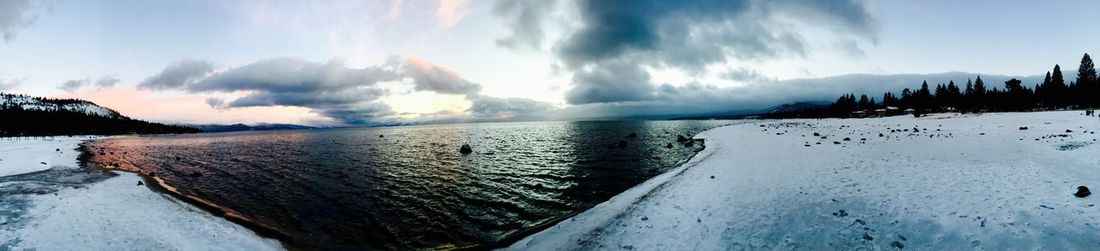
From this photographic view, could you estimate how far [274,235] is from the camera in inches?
682

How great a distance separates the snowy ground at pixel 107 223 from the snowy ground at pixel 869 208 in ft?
38.7

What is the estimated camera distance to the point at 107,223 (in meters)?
16.2

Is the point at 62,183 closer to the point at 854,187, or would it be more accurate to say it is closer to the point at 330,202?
the point at 330,202

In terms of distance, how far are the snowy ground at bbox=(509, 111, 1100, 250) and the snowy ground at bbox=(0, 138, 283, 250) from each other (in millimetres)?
11800

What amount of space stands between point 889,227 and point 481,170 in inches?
1086

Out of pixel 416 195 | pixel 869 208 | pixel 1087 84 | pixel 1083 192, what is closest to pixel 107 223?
pixel 416 195

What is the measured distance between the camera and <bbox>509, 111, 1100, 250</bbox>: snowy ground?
11.5 metres

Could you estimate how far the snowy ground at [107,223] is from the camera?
13.9 metres

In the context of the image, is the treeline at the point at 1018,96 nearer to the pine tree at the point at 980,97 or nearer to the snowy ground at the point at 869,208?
the pine tree at the point at 980,97

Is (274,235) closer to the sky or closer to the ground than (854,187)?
closer to the ground

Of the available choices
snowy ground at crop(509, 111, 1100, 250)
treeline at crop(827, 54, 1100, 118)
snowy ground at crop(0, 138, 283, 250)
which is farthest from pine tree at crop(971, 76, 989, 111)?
snowy ground at crop(0, 138, 283, 250)

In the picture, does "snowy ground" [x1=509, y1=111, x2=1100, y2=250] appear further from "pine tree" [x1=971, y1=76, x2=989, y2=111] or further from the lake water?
"pine tree" [x1=971, y1=76, x2=989, y2=111]

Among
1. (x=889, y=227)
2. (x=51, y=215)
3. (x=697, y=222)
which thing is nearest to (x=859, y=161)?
(x=889, y=227)

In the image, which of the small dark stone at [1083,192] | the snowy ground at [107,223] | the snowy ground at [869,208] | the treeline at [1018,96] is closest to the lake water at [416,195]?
the snowy ground at [107,223]
